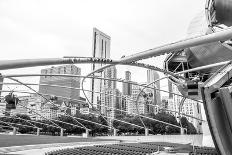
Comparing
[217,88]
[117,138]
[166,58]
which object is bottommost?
[117,138]

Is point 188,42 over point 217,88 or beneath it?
over

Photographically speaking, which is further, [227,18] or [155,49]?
[227,18]

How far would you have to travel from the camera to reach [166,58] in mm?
35531

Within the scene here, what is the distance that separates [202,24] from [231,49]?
22.9 feet

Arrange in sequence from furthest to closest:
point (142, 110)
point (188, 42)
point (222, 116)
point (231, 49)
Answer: point (142, 110)
point (231, 49)
point (222, 116)
point (188, 42)

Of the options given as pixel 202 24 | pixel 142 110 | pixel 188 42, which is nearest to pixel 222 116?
pixel 188 42

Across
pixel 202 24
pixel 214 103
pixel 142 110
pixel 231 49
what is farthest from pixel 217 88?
pixel 142 110

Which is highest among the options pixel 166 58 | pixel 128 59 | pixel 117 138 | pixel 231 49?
pixel 166 58

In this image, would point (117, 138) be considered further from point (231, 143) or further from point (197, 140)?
point (231, 143)

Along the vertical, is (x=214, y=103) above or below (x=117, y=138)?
above

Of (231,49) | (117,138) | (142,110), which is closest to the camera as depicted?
(231,49)

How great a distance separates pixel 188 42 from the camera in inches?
376

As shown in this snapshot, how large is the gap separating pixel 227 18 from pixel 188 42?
13398mm

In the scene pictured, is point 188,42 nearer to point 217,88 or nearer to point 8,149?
point 217,88
